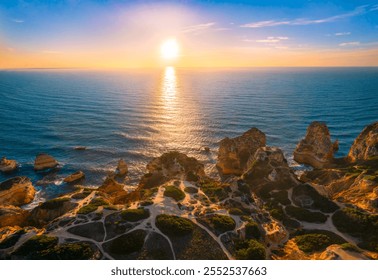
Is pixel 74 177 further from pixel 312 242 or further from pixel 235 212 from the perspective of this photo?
pixel 312 242

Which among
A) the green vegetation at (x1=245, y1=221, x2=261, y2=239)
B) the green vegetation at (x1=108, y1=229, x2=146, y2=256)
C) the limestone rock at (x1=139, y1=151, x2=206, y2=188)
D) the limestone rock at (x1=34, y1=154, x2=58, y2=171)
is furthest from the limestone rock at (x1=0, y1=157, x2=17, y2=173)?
the green vegetation at (x1=245, y1=221, x2=261, y2=239)

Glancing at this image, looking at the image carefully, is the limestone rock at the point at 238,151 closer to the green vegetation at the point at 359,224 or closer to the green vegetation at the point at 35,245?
the green vegetation at the point at 359,224

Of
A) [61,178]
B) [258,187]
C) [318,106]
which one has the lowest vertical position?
[61,178]

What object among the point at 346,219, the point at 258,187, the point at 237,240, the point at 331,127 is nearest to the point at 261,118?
the point at 331,127

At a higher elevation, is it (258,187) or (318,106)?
(318,106)

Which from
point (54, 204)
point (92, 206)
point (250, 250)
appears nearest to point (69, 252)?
point (92, 206)

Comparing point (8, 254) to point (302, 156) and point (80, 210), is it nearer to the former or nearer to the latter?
point (80, 210)

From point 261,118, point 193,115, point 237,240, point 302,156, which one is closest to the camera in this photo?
point 237,240
